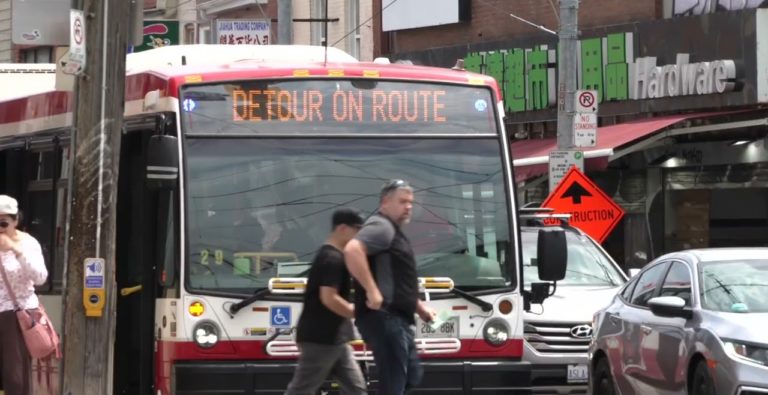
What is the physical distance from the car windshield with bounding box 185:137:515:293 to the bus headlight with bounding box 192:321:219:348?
0.25m

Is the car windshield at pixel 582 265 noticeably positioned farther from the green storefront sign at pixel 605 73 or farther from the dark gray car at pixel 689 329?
the green storefront sign at pixel 605 73

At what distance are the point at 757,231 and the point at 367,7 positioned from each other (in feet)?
37.8

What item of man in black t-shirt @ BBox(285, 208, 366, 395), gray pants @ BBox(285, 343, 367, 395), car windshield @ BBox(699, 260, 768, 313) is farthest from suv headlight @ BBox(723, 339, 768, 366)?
man in black t-shirt @ BBox(285, 208, 366, 395)

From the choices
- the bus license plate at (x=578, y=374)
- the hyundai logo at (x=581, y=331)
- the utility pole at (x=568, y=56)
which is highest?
the utility pole at (x=568, y=56)


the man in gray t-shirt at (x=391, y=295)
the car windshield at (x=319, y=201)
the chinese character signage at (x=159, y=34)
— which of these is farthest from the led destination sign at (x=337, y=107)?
the chinese character signage at (x=159, y=34)

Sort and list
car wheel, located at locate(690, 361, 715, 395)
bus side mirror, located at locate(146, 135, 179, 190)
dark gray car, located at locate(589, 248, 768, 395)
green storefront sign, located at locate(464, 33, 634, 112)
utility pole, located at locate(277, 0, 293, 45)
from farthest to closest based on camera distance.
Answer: green storefront sign, located at locate(464, 33, 634, 112)
utility pole, located at locate(277, 0, 293, 45)
car wheel, located at locate(690, 361, 715, 395)
dark gray car, located at locate(589, 248, 768, 395)
bus side mirror, located at locate(146, 135, 179, 190)

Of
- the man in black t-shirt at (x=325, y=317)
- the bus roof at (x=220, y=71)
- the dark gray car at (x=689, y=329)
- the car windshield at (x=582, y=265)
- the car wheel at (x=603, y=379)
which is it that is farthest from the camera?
the car windshield at (x=582, y=265)

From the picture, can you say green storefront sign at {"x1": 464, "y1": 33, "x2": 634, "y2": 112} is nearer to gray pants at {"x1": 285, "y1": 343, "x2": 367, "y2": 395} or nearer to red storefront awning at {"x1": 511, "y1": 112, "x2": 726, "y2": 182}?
red storefront awning at {"x1": 511, "y1": 112, "x2": 726, "y2": 182}

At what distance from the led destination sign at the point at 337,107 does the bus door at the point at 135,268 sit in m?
0.74

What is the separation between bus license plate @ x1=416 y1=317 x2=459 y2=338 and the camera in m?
11.1

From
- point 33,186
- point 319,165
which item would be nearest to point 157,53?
point 33,186

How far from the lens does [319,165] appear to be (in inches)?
440

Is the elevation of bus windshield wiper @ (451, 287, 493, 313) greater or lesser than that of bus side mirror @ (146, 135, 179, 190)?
lesser

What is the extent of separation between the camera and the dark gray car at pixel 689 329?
10477 millimetres
